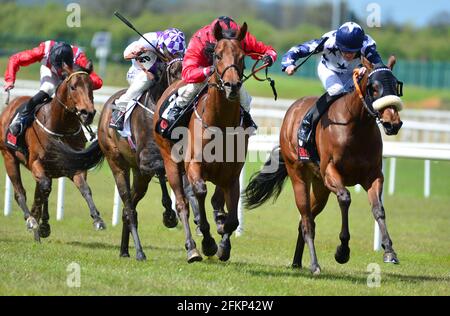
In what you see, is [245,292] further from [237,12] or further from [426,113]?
[237,12]

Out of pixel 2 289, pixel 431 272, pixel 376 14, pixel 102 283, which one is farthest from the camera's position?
pixel 376 14

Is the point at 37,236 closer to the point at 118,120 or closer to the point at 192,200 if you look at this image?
the point at 118,120

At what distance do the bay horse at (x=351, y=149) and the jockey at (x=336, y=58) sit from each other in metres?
0.16

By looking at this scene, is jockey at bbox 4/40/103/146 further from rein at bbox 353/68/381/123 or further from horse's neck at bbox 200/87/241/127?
rein at bbox 353/68/381/123

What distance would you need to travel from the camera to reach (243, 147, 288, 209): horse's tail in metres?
9.59

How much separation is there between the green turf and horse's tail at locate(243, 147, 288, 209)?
0.61 metres

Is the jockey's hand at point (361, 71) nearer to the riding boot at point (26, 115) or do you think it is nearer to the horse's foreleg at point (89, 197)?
the horse's foreleg at point (89, 197)

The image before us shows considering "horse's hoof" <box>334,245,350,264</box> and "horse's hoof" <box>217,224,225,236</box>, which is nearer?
"horse's hoof" <box>334,245,350,264</box>

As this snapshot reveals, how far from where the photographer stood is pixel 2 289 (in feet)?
20.7

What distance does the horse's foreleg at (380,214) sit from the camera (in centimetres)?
760

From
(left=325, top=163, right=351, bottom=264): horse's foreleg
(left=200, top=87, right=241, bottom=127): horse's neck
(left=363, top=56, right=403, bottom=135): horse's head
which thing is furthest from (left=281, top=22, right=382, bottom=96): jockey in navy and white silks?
(left=325, top=163, right=351, bottom=264): horse's foreleg

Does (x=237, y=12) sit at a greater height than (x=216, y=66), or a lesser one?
greater

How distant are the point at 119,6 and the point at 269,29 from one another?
34.8 feet

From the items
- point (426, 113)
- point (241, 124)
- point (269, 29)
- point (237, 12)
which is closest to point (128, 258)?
point (241, 124)
